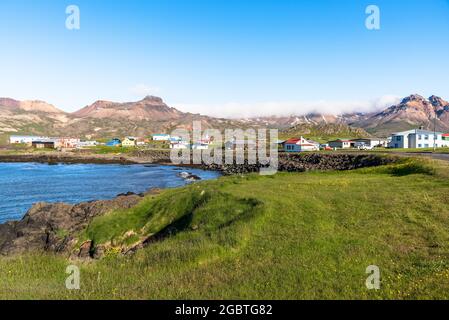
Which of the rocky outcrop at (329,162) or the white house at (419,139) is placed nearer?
the rocky outcrop at (329,162)

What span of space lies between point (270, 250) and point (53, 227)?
23.9m

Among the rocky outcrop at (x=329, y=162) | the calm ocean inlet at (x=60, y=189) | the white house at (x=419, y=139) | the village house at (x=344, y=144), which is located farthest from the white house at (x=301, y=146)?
the calm ocean inlet at (x=60, y=189)

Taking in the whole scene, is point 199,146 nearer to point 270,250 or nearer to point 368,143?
point 368,143

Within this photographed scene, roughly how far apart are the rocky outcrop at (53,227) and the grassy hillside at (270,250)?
2.59m

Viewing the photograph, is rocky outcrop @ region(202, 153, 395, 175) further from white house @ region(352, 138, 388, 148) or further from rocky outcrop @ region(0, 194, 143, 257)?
rocky outcrop @ region(0, 194, 143, 257)

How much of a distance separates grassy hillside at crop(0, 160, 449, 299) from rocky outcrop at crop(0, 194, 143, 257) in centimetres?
259

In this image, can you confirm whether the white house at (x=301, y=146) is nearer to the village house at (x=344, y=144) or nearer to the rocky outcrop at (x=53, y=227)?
the village house at (x=344, y=144)

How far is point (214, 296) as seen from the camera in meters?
12.9

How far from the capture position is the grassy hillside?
13.6 m

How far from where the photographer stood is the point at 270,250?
58.2ft

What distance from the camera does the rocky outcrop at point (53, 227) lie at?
94.5 feet

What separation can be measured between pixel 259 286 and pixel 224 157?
12507 cm

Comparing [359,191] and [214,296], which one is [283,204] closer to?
[359,191]

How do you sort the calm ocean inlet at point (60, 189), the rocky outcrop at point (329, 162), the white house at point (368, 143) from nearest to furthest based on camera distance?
the calm ocean inlet at point (60, 189)
the rocky outcrop at point (329, 162)
the white house at point (368, 143)
